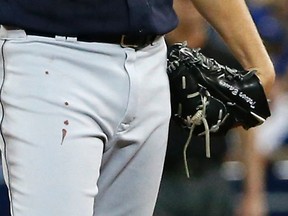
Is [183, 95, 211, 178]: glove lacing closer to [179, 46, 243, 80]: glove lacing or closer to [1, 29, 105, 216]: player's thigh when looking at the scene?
[179, 46, 243, 80]: glove lacing

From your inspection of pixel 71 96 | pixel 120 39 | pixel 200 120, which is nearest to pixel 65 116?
pixel 71 96

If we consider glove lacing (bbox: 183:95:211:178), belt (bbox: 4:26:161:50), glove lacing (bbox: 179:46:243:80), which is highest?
belt (bbox: 4:26:161:50)

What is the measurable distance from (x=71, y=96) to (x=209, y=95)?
351 mm

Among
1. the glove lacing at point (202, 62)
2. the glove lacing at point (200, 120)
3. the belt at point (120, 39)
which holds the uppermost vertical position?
the belt at point (120, 39)

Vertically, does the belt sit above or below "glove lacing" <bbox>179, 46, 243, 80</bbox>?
above

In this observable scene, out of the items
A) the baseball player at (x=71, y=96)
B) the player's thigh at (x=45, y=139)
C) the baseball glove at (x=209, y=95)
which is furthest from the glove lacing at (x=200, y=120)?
the player's thigh at (x=45, y=139)

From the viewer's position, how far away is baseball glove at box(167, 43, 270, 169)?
1636 mm

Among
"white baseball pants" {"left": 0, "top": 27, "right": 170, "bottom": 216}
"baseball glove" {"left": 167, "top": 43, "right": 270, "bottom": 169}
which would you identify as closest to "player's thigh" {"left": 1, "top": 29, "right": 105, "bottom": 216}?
"white baseball pants" {"left": 0, "top": 27, "right": 170, "bottom": 216}

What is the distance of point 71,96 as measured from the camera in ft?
4.58

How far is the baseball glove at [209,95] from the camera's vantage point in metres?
1.64

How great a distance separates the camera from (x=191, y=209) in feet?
10.2

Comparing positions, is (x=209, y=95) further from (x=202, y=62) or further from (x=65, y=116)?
(x=65, y=116)

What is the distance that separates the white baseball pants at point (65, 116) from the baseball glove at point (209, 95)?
16 centimetres

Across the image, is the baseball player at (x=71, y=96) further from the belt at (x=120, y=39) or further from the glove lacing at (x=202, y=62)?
the glove lacing at (x=202, y=62)
